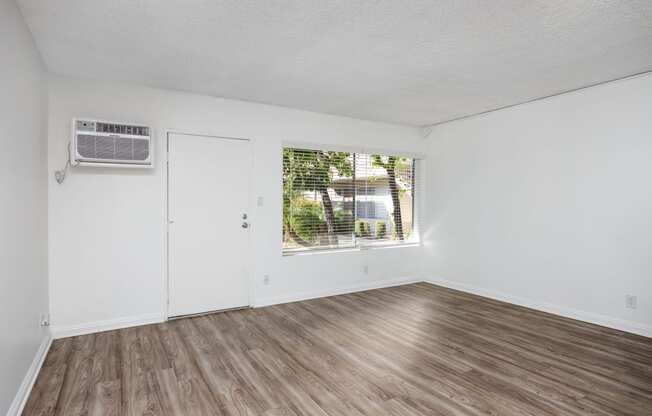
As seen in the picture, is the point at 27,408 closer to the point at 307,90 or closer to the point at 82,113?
the point at 82,113

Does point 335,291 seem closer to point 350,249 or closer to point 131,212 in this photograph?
point 350,249

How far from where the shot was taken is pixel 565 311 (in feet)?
13.1

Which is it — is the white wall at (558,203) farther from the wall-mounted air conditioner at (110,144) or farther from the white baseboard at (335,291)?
the wall-mounted air conditioner at (110,144)

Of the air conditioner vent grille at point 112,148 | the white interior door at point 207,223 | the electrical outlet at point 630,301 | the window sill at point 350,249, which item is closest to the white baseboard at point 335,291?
the white interior door at point 207,223

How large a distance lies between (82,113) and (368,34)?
2.75 m

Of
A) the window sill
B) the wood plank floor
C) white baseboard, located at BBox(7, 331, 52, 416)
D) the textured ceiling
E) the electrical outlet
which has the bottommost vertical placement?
the wood plank floor

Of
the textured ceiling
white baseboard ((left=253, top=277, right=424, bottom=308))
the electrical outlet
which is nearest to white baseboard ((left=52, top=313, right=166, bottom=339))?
white baseboard ((left=253, top=277, right=424, bottom=308))

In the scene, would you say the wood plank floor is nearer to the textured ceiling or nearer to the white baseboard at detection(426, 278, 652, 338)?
the white baseboard at detection(426, 278, 652, 338)

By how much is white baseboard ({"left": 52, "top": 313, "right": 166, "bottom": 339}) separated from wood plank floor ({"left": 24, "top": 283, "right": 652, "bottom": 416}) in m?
0.09

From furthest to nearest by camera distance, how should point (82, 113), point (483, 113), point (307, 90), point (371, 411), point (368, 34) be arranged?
point (483, 113) < point (307, 90) < point (82, 113) < point (368, 34) < point (371, 411)

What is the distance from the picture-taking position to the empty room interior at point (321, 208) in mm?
2330

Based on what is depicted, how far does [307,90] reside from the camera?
389 cm

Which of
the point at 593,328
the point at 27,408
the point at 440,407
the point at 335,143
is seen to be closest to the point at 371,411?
the point at 440,407

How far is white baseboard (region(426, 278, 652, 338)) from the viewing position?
137 inches
